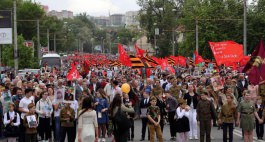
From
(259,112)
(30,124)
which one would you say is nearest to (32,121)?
(30,124)

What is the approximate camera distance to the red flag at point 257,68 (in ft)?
71.5

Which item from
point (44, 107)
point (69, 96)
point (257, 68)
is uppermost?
point (257, 68)

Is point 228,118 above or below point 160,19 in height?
below

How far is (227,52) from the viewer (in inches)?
1323

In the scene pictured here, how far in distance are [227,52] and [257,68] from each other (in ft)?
39.0

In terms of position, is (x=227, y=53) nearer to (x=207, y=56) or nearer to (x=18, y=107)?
(x=18, y=107)

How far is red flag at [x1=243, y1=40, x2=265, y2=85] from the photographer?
21.8m

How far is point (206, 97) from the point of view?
1795 cm

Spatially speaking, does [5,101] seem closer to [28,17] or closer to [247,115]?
[247,115]

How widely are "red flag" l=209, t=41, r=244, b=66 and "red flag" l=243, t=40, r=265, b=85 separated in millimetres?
11208

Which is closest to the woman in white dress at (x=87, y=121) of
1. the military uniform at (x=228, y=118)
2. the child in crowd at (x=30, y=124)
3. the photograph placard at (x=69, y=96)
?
the child in crowd at (x=30, y=124)

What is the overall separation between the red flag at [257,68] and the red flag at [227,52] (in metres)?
11.2

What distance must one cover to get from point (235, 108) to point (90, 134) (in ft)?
18.4

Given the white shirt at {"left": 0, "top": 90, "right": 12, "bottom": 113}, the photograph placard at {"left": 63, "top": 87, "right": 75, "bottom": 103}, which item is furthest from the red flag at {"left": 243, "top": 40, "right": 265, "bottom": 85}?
the white shirt at {"left": 0, "top": 90, "right": 12, "bottom": 113}
